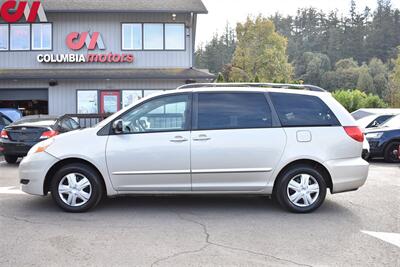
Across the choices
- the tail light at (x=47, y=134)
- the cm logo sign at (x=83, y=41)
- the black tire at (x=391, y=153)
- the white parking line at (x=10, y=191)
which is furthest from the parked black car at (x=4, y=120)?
the black tire at (x=391, y=153)

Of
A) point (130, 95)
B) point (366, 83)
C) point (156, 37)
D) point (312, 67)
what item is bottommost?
point (130, 95)

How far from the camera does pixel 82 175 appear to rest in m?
6.29

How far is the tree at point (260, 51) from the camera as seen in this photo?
197 ft

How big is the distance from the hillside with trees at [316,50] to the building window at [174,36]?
34659mm

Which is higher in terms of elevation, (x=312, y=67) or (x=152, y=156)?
(x=312, y=67)

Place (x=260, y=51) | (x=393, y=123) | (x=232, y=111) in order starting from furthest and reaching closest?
(x=260, y=51), (x=393, y=123), (x=232, y=111)

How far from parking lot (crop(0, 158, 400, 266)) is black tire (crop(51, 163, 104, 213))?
0.13 metres

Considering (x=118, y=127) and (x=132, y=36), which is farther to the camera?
(x=132, y=36)

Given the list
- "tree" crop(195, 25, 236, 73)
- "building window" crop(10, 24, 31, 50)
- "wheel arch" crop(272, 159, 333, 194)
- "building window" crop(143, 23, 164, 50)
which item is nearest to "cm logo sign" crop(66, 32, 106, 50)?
"building window" crop(10, 24, 31, 50)

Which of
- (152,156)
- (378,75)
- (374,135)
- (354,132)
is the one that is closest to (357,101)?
(374,135)

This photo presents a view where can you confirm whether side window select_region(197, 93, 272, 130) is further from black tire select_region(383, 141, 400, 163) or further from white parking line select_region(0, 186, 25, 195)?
black tire select_region(383, 141, 400, 163)

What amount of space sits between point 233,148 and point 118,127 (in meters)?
1.60

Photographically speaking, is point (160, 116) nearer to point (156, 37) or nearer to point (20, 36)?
point (156, 37)

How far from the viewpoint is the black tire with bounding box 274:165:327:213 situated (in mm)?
6336
